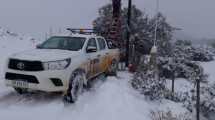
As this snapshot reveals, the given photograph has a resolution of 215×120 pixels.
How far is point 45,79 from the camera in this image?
7594mm

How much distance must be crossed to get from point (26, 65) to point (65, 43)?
2.01 metres

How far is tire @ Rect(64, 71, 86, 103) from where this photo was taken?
8.01 m

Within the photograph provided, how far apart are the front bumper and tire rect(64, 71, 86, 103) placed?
0.22 metres

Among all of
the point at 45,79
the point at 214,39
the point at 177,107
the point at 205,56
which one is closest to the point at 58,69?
the point at 45,79

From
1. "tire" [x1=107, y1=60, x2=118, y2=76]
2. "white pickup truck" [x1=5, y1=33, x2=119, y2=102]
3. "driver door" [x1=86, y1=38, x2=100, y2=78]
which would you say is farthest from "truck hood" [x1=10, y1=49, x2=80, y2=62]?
"tire" [x1=107, y1=60, x2=118, y2=76]

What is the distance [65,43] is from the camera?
31.3 feet

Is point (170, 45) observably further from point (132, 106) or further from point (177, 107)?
point (132, 106)

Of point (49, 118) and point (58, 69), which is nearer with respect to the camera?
point (49, 118)

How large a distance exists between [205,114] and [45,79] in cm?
523

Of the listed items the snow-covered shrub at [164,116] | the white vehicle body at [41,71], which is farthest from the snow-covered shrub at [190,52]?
the white vehicle body at [41,71]

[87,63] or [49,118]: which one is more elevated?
[87,63]

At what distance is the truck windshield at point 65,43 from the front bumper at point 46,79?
1.51 m

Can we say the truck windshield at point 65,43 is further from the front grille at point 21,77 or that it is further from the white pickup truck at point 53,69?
the front grille at point 21,77

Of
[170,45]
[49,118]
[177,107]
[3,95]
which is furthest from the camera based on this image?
[170,45]
